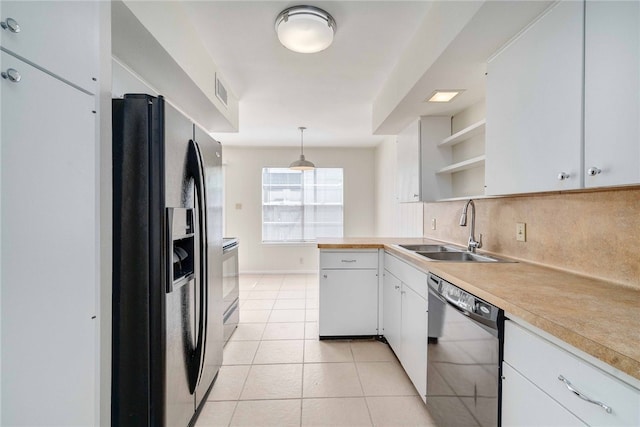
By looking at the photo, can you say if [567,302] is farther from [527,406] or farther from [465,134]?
[465,134]

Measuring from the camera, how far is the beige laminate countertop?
667 mm

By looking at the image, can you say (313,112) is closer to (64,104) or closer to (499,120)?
(499,120)

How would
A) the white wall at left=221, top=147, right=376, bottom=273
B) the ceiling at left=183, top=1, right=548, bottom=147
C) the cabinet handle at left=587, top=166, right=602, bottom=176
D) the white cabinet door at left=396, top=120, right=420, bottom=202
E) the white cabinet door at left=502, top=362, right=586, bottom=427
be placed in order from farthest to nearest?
1. the white wall at left=221, top=147, right=376, bottom=273
2. the white cabinet door at left=396, top=120, right=420, bottom=202
3. the ceiling at left=183, top=1, right=548, bottom=147
4. the cabinet handle at left=587, top=166, right=602, bottom=176
5. the white cabinet door at left=502, top=362, right=586, bottom=427

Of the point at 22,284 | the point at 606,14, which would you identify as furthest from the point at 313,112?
the point at 22,284

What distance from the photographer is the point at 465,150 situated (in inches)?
97.3

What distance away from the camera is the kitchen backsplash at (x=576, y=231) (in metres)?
1.17

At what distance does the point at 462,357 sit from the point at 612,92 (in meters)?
1.13

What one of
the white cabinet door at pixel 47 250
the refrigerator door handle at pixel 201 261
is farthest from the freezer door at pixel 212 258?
the white cabinet door at pixel 47 250

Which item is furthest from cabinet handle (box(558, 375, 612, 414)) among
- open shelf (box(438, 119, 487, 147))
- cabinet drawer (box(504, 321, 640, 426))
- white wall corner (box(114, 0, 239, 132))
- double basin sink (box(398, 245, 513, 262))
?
white wall corner (box(114, 0, 239, 132))

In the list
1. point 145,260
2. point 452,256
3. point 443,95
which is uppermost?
point 443,95

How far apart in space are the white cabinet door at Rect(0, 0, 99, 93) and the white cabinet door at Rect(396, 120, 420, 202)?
7.87 feet

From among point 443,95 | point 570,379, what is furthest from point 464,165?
point 570,379

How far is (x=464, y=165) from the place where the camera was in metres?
2.13

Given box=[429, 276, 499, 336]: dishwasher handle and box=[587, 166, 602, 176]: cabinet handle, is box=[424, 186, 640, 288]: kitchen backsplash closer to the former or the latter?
box=[587, 166, 602, 176]: cabinet handle
